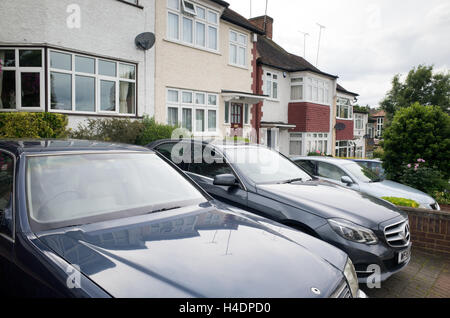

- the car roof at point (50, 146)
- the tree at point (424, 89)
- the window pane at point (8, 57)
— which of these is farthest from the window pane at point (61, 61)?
the tree at point (424, 89)

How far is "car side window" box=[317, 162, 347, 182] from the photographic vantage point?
7.72 metres

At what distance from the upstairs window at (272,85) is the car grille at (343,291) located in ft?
61.2

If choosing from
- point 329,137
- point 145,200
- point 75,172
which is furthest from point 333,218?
point 329,137

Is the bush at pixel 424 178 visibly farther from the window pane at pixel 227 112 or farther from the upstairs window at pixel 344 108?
the upstairs window at pixel 344 108

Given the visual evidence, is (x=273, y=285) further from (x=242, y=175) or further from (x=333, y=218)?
(x=242, y=175)

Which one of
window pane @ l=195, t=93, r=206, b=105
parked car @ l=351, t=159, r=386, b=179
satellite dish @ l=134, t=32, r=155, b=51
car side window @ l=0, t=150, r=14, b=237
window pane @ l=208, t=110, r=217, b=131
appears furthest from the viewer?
window pane @ l=208, t=110, r=217, b=131

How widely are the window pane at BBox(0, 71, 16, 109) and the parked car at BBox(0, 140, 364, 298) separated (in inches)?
307

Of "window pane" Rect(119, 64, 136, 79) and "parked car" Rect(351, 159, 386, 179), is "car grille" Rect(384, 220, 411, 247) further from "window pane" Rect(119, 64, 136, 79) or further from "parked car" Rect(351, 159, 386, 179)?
"window pane" Rect(119, 64, 136, 79)

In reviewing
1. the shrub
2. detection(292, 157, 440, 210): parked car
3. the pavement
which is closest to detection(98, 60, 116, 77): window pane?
the shrub

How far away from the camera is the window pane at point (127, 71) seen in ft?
37.5

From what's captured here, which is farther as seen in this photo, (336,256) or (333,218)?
(333,218)

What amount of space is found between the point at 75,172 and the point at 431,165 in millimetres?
9922

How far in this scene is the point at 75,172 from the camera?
260cm

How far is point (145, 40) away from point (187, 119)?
373 cm
